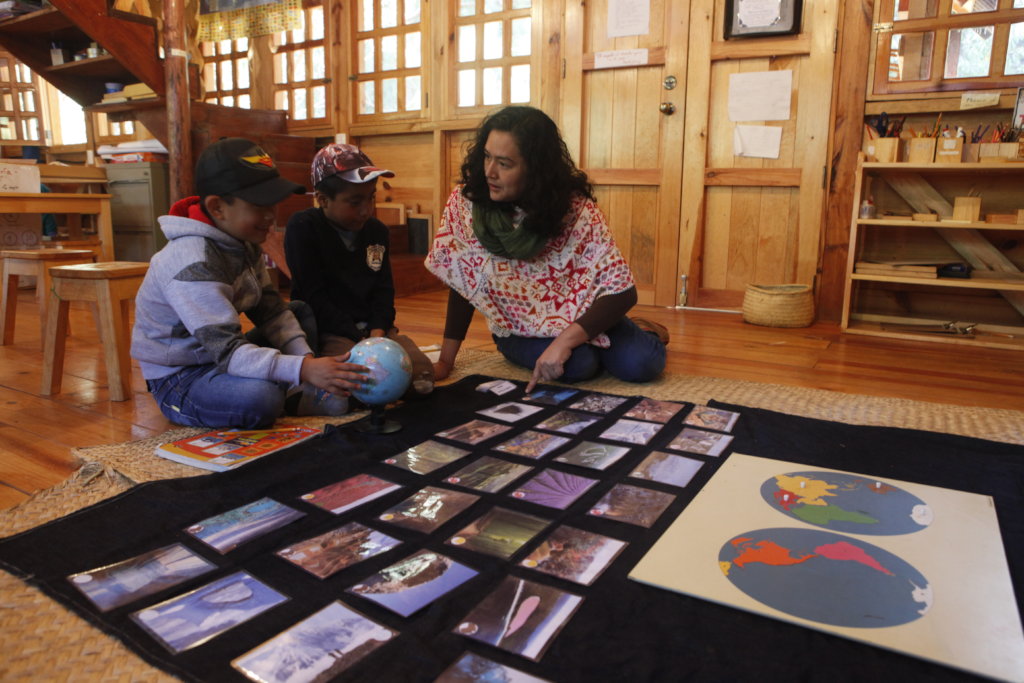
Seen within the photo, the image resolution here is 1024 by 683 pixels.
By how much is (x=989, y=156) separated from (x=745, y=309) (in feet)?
3.86

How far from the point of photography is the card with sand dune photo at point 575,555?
100cm

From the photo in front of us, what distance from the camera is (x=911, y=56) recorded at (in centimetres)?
312

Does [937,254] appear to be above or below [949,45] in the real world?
below

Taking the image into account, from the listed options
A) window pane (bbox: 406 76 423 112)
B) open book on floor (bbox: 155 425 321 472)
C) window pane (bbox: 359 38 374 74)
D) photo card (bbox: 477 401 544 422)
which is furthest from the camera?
window pane (bbox: 359 38 374 74)

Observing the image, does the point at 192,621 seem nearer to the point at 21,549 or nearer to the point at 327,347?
the point at 21,549

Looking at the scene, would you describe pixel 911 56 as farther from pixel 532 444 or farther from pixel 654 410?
pixel 532 444

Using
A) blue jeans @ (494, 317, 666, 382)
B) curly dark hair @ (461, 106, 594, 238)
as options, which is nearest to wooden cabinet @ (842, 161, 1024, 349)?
blue jeans @ (494, 317, 666, 382)

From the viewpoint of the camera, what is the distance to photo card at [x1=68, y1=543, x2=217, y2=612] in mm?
938

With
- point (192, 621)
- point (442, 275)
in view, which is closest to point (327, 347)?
point (442, 275)

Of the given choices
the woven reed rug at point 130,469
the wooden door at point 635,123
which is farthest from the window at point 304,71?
the woven reed rug at point 130,469

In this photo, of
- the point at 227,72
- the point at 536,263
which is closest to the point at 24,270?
the point at 536,263

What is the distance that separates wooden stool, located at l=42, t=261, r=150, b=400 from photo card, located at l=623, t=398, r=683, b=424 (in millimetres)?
1419

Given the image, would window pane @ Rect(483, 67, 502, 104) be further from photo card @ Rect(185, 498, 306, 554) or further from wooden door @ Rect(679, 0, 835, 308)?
photo card @ Rect(185, 498, 306, 554)

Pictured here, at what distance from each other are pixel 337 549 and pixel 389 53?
4.31 meters
